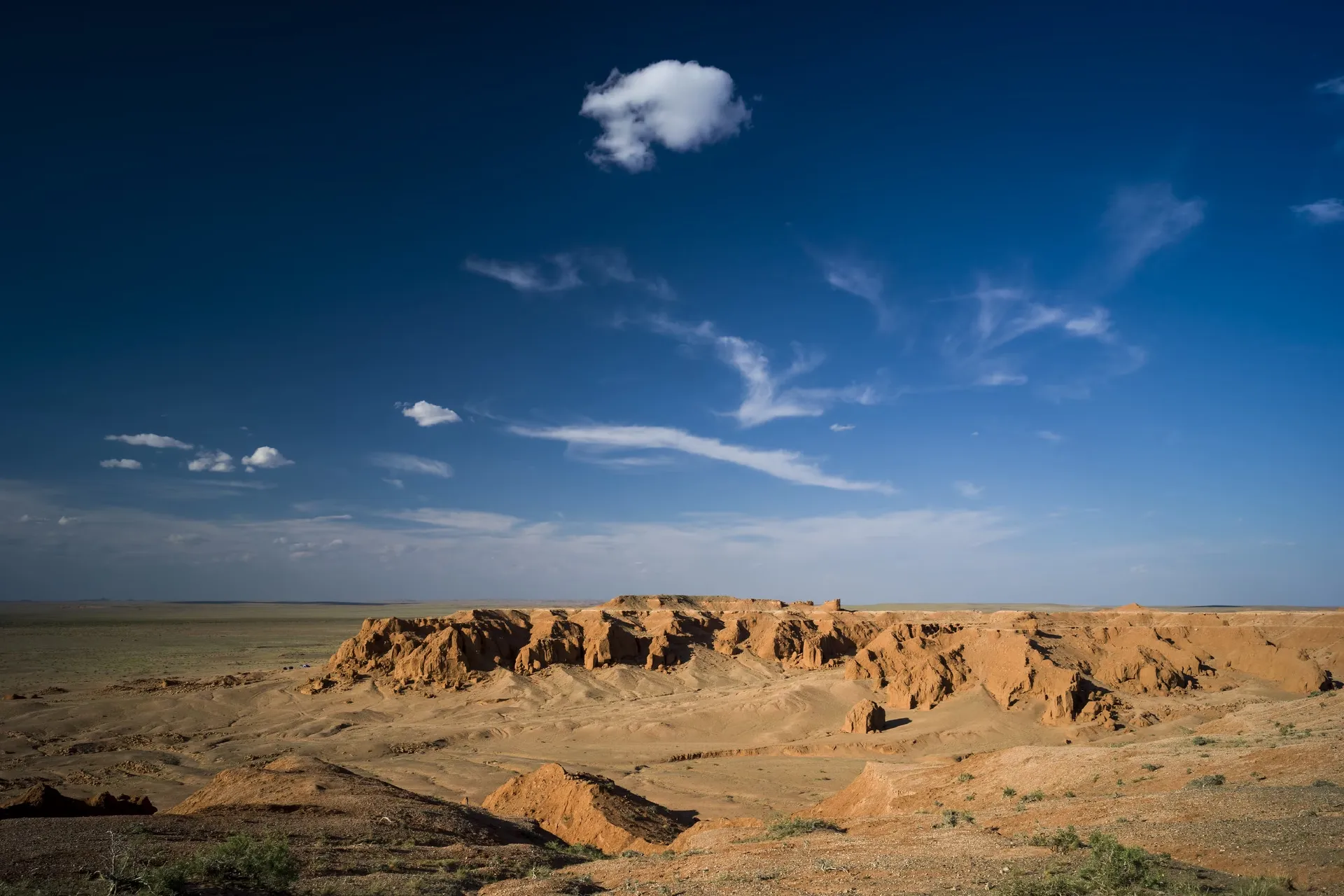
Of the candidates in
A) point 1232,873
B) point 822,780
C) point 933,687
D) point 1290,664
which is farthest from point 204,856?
point 1290,664

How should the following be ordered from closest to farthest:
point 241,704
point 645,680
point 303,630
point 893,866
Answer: point 893,866 < point 241,704 < point 645,680 < point 303,630

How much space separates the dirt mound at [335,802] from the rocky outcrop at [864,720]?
22636 millimetres

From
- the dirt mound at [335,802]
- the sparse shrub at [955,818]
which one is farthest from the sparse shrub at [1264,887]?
the dirt mound at [335,802]

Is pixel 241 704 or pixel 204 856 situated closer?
pixel 204 856

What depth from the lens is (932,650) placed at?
4488 cm

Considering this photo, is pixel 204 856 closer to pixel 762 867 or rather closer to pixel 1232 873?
pixel 762 867

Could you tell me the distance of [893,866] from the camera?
11.2 meters

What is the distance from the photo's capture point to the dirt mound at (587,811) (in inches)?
802

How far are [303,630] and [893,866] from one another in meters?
121

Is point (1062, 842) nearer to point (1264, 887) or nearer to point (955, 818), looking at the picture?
point (1264, 887)

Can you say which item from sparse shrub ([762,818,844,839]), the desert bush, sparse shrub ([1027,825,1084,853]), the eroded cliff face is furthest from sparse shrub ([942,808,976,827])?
the eroded cliff face

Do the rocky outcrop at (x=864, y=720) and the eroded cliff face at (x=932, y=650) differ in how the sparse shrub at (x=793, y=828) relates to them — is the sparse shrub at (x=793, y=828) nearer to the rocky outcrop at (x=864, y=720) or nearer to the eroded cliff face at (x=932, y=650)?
the rocky outcrop at (x=864, y=720)

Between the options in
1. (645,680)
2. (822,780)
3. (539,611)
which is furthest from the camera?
(539,611)

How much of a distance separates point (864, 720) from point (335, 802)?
90.7 ft
